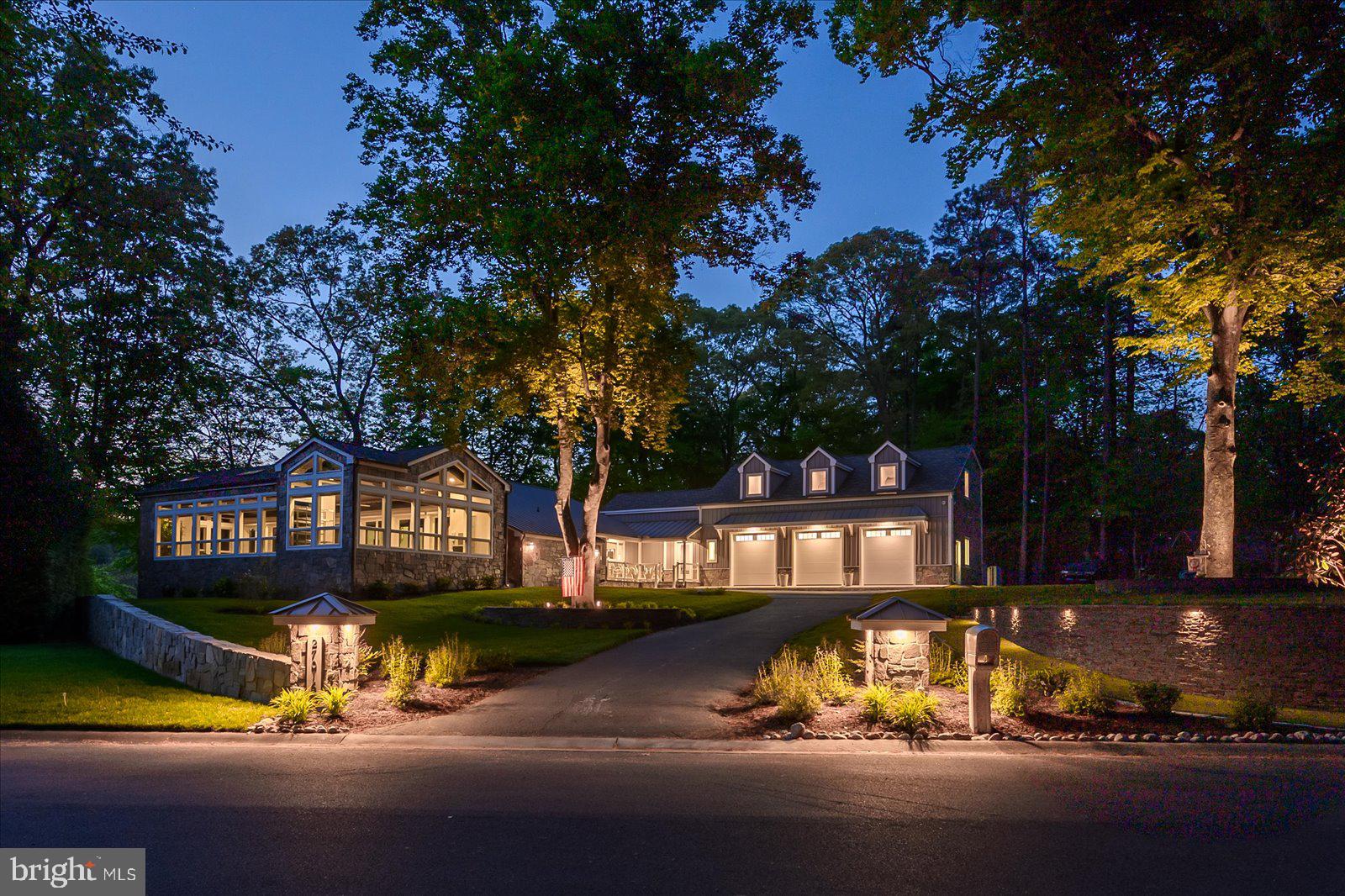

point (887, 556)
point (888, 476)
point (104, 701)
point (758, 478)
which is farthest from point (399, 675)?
point (758, 478)

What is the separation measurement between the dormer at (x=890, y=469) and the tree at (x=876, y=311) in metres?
15.6

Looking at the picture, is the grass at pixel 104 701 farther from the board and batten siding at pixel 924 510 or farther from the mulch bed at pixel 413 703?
the board and batten siding at pixel 924 510

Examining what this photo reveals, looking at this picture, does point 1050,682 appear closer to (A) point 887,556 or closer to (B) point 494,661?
(B) point 494,661

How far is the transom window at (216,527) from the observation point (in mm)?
31094

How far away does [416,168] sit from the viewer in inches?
916

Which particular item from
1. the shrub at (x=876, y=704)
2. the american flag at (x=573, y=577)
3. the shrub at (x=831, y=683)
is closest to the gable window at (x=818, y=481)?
the american flag at (x=573, y=577)

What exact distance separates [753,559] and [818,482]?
4.57 m

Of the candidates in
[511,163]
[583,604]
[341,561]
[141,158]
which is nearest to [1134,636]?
[583,604]

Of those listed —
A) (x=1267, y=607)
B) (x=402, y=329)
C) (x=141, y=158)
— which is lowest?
(x=1267, y=607)

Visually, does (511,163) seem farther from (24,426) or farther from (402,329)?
(24,426)

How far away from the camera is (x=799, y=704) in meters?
11.7

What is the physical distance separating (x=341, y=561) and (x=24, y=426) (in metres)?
10.1

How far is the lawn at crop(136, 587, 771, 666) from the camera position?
18391mm

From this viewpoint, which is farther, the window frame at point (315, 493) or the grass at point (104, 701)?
the window frame at point (315, 493)
